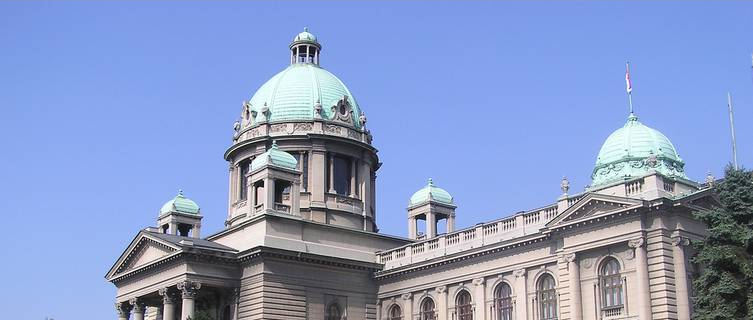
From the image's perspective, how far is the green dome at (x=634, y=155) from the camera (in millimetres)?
48594

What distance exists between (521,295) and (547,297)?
1.56 meters

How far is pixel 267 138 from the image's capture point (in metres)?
67.9

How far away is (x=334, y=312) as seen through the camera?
59.8m

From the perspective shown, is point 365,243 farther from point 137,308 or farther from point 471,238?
point 137,308

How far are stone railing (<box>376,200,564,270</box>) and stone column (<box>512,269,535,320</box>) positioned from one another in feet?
6.69

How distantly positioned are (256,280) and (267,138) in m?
13.7

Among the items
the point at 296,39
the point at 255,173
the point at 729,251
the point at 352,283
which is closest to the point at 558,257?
the point at 729,251

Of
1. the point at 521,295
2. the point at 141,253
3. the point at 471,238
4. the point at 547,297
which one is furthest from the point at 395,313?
the point at 141,253

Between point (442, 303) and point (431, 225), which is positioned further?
point (431, 225)

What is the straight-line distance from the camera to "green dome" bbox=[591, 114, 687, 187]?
48594 mm

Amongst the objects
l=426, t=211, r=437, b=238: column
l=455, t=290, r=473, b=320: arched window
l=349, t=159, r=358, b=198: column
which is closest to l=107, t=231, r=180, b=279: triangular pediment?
l=349, t=159, r=358, b=198: column

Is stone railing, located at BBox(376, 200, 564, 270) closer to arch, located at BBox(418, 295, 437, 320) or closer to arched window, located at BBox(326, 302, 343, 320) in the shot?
arch, located at BBox(418, 295, 437, 320)

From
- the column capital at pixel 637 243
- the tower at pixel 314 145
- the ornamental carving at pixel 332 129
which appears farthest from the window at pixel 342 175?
the column capital at pixel 637 243

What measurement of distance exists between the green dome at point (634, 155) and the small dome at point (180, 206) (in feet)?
106
